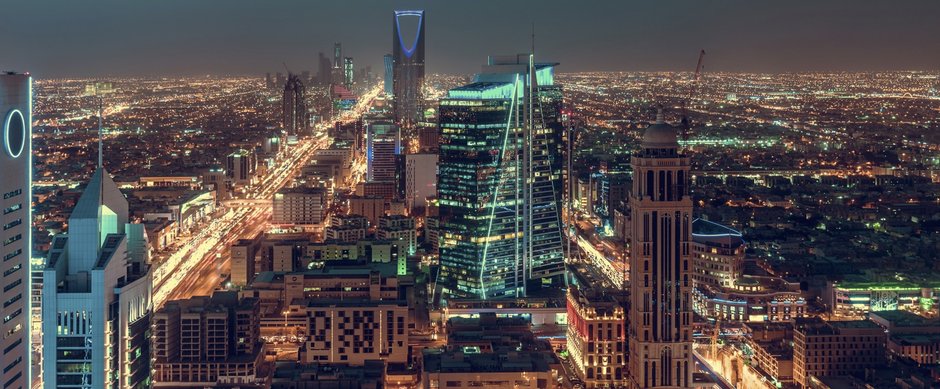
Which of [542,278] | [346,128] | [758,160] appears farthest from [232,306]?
Result: [346,128]

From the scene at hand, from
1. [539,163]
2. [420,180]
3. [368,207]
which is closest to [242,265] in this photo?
[539,163]

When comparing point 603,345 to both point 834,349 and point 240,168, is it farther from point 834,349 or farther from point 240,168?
point 240,168

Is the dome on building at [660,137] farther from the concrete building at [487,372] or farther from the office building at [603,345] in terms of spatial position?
the concrete building at [487,372]

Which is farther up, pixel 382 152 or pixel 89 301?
pixel 382 152

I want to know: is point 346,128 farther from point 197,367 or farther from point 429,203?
point 197,367

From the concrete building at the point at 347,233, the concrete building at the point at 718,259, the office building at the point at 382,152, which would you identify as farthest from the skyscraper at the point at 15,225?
the office building at the point at 382,152

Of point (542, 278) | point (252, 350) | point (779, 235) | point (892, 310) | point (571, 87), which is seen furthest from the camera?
point (571, 87)

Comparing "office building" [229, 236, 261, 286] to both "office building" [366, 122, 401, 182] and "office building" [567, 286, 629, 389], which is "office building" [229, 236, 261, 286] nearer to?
"office building" [567, 286, 629, 389]
